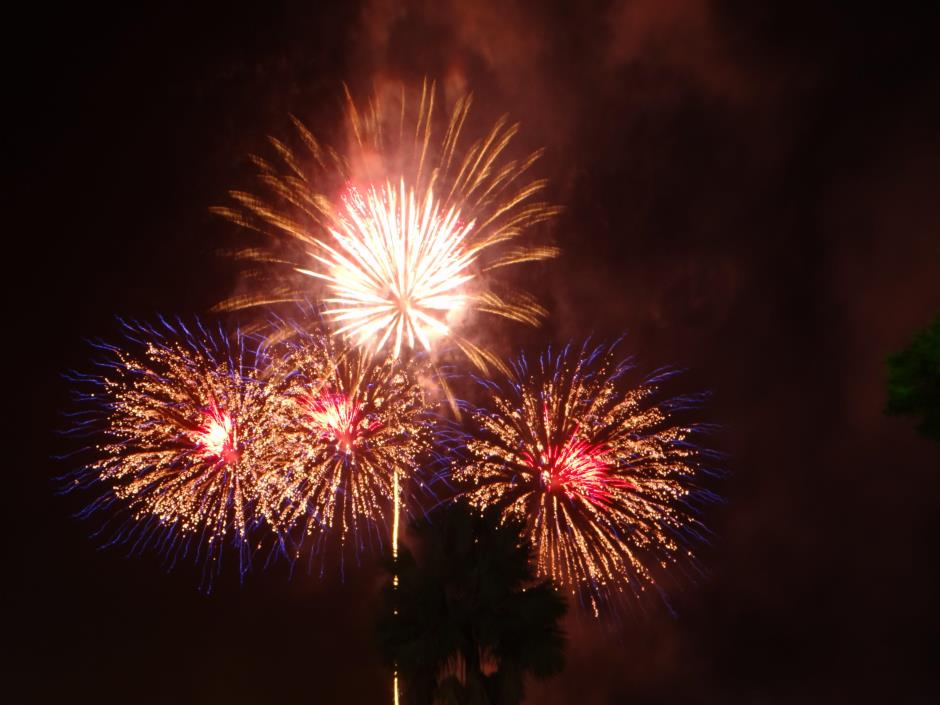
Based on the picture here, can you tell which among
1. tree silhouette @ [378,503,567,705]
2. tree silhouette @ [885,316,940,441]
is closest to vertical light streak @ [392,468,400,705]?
tree silhouette @ [378,503,567,705]

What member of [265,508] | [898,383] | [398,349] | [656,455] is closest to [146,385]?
[265,508]

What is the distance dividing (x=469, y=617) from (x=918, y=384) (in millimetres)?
12096

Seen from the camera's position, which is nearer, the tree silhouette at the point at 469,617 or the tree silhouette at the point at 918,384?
the tree silhouette at the point at 918,384

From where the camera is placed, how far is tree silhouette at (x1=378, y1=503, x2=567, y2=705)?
947 inches

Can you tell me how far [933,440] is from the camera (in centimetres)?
2009

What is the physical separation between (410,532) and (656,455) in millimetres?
7046

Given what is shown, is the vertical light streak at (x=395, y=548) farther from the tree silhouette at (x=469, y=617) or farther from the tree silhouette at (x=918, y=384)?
the tree silhouette at (x=918, y=384)

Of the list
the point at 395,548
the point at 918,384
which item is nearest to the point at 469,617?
the point at 395,548

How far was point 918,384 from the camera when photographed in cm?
2005

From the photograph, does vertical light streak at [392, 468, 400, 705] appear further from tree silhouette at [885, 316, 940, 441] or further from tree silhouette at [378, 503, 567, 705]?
tree silhouette at [885, 316, 940, 441]

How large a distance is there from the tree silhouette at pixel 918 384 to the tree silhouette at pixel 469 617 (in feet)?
32.8

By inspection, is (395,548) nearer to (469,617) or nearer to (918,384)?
(469,617)

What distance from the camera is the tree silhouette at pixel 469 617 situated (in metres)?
24.0

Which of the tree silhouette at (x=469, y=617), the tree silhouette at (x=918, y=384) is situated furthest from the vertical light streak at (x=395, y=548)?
the tree silhouette at (x=918, y=384)
